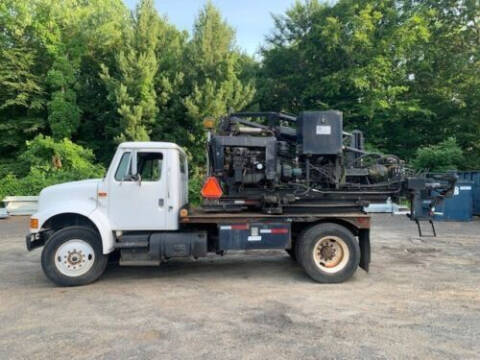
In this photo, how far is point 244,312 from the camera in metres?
5.23

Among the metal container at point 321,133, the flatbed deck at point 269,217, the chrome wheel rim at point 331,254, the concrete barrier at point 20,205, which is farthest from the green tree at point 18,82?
the chrome wheel rim at point 331,254

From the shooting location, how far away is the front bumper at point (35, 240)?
21.7 feet

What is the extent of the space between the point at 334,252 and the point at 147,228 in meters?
3.24

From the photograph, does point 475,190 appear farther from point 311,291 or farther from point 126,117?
point 126,117

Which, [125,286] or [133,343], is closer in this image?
[133,343]

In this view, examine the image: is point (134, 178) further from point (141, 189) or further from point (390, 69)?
point (390, 69)

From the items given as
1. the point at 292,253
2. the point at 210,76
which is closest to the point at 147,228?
the point at 292,253

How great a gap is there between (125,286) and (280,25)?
23966 millimetres

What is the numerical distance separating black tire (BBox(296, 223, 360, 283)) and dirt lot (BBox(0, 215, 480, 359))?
0.70 ft

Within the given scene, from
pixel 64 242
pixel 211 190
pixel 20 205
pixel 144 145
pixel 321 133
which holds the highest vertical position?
pixel 321 133

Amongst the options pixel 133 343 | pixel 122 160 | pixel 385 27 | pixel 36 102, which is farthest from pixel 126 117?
pixel 133 343

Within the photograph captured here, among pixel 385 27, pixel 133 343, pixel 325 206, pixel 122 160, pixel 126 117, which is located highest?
pixel 385 27

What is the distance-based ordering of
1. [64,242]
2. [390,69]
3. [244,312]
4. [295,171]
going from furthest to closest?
[390,69] < [295,171] < [64,242] < [244,312]

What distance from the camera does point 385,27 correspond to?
23.8 metres
